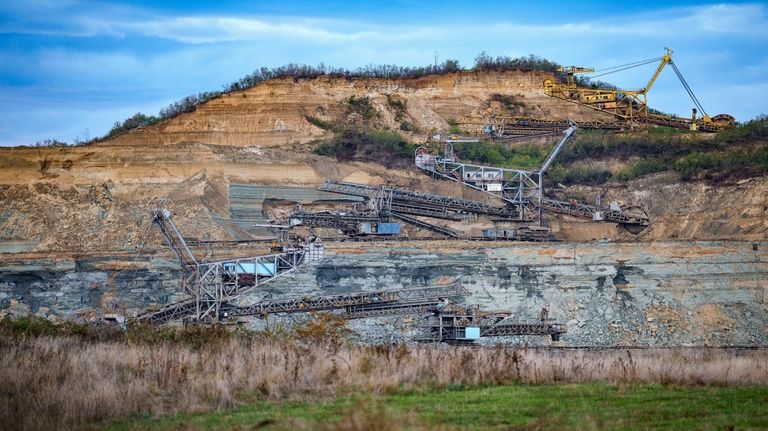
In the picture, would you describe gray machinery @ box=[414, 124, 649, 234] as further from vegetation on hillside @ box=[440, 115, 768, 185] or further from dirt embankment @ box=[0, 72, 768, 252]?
vegetation on hillside @ box=[440, 115, 768, 185]

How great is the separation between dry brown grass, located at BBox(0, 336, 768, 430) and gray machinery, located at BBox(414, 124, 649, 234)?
45.4 metres

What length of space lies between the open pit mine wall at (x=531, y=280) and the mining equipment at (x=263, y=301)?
1.67m

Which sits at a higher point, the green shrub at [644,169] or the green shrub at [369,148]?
the green shrub at [369,148]

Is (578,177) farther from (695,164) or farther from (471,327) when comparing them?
(471,327)

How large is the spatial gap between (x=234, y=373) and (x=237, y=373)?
14 cm

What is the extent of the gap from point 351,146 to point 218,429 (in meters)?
66.5

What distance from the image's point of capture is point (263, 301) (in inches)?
2371

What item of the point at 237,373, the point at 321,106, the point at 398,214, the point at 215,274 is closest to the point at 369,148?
the point at 321,106

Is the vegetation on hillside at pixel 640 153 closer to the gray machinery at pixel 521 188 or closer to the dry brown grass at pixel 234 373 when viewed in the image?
the gray machinery at pixel 521 188

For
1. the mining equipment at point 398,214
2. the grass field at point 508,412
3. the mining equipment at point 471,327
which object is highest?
the mining equipment at point 398,214

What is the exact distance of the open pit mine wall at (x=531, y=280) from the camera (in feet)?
215

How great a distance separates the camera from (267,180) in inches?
3221

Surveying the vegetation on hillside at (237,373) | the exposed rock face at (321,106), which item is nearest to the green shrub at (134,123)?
the exposed rock face at (321,106)

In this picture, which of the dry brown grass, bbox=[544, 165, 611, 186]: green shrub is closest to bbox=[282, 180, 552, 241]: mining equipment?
bbox=[544, 165, 611, 186]: green shrub
